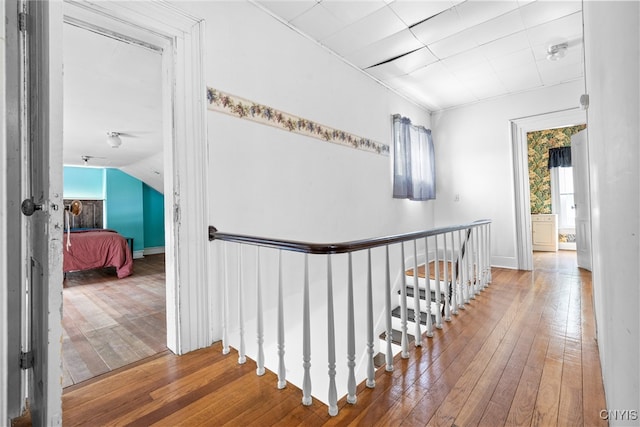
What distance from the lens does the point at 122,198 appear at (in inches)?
267

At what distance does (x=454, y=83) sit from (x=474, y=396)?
3617mm

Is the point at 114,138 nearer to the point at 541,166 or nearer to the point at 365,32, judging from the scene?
the point at 365,32

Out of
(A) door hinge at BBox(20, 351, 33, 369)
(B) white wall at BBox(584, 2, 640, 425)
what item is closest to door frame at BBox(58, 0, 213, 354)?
(A) door hinge at BBox(20, 351, 33, 369)

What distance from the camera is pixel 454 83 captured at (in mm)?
3740

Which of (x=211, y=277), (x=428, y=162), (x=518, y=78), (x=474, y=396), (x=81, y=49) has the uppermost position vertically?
(x=518, y=78)

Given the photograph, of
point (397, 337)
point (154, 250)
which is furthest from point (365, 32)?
point (154, 250)

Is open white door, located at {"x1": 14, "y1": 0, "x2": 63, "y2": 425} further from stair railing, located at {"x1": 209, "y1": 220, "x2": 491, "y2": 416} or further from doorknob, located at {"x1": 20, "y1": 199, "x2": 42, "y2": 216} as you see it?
stair railing, located at {"x1": 209, "y1": 220, "x2": 491, "y2": 416}

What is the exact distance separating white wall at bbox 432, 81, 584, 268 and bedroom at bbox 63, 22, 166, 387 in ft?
13.7

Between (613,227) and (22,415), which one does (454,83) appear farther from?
(22,415)

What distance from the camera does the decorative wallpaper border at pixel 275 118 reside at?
6.51 feet

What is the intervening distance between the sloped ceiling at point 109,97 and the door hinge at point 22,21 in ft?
2.62

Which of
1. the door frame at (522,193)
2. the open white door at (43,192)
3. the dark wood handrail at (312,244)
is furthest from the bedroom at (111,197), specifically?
the door frame at (522,193)

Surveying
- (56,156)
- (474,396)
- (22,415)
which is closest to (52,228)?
(56,156)

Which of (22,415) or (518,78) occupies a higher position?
(518,78)
